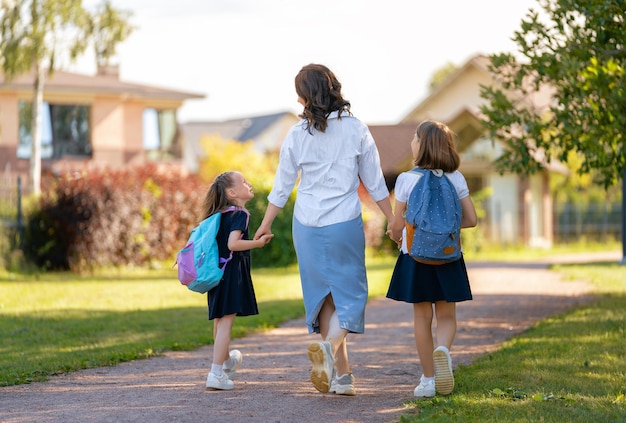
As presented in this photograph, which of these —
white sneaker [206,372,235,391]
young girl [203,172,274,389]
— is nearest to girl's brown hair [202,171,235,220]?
young girl [203,172,274,389]

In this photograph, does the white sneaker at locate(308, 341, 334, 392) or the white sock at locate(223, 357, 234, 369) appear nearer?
the white sneaker at locate(308, 341, 334, 392)

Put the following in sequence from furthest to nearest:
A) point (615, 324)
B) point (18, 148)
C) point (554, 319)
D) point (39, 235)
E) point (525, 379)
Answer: point (18, 148), point (39, 235), point (554, 319), point (615, 324), point (525, 379)

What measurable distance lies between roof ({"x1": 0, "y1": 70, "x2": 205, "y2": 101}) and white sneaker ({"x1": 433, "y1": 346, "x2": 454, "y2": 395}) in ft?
102

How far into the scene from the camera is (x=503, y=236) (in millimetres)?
37500

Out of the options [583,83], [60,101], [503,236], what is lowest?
[503,236]

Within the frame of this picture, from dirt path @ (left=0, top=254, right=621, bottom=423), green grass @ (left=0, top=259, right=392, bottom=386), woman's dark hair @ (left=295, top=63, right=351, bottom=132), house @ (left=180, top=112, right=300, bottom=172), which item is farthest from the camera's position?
house @ (left=180, top=112, right=300, bottom=172)

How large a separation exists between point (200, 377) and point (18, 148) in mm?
31550

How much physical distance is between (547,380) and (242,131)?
2545 inches

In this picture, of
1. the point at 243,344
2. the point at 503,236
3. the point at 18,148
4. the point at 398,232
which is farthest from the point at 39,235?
the point at 503,236

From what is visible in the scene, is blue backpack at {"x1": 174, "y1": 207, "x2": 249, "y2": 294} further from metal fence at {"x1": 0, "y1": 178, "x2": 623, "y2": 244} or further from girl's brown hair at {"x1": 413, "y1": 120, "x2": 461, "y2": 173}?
metal fence at {"x1": 0, "y1": 178, "x2": 623, "y2": 244}

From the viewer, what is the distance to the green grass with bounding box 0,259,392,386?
8695 mm

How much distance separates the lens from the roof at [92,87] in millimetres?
36625

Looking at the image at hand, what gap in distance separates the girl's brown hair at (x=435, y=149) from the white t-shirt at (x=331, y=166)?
1.06ft

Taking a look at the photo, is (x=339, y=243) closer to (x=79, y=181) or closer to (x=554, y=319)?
(x=554, y=319)
